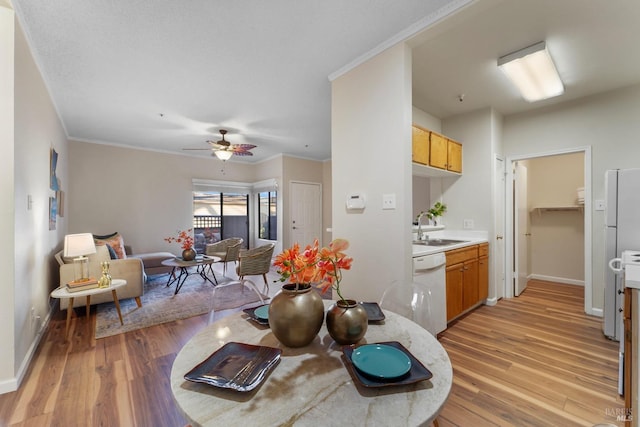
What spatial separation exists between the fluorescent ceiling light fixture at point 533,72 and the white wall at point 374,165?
106 centimetres

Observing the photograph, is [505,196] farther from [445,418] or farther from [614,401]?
[445,418]

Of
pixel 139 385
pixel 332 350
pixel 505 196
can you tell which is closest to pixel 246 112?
pixel 139 385

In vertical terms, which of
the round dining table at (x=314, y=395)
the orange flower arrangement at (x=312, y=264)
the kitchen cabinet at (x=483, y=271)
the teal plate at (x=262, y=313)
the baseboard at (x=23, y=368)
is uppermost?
the orange flower arrangement at (x=312, y=264)

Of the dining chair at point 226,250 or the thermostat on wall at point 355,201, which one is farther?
the dining chair at point 226,250

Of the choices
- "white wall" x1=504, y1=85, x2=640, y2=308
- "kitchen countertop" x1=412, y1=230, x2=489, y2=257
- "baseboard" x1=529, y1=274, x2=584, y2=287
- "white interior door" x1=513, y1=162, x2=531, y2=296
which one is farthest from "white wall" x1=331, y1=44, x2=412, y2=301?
"baseboard" x1=529, y1=274, x2=584, y2=287

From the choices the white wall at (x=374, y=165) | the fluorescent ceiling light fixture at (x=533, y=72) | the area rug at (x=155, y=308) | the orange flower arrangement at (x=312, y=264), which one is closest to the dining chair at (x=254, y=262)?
the area rug at (x=155, y=308)

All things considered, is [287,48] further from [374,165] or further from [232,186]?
[232,186]

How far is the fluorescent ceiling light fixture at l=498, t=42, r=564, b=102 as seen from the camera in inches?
92.5

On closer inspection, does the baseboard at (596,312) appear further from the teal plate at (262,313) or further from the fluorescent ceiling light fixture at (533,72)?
the teal plate at (262,313)

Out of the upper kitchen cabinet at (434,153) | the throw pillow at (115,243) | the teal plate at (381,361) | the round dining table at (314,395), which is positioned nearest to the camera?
the round dining table at (314,395)

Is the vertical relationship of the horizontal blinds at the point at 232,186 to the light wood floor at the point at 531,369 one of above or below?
above

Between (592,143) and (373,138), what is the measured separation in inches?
112

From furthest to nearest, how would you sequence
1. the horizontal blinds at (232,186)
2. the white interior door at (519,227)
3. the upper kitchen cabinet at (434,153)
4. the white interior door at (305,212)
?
1. the white interior door at (305,212)
2. the horizontal blinds at (232,186)
3. the white interior door at (519,227)
4. the upper kitchen cabinet at (434,153)

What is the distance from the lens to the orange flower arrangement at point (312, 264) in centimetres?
94
